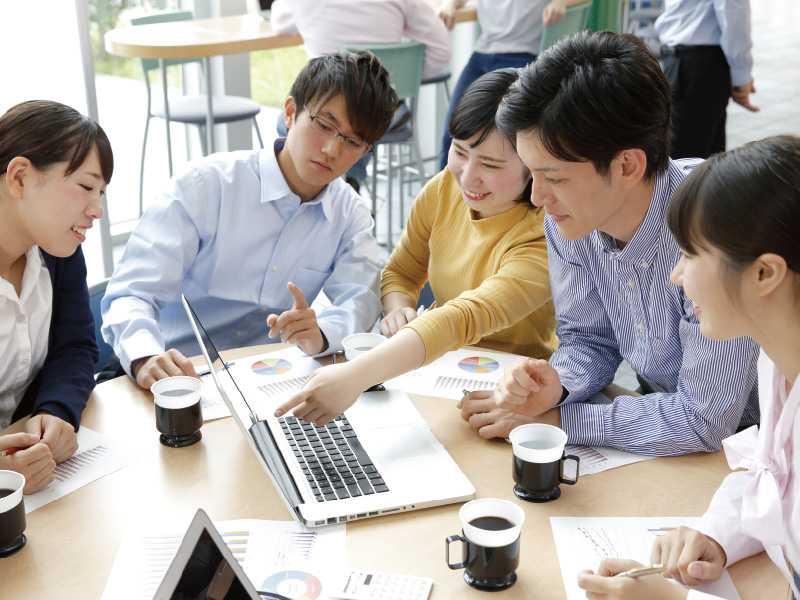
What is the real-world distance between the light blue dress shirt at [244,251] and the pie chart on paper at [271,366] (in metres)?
0.20

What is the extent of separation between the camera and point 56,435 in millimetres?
1401

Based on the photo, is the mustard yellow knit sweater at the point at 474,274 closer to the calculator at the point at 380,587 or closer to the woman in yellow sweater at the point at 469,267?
the woman in yellow sweater at the point at 469,267

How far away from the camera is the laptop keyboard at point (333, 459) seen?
51.2 inches

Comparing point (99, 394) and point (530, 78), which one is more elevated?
point (530, 78)

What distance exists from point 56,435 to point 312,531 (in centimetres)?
49

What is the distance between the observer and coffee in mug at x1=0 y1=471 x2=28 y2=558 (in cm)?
114

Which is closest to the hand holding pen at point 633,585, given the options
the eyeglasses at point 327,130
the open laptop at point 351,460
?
the open laptop at point 351,460

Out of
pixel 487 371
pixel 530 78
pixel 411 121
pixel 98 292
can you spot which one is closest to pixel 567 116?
pixel 530 78

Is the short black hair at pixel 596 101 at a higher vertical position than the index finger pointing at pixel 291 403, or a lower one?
higher

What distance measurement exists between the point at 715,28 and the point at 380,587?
3.64 m

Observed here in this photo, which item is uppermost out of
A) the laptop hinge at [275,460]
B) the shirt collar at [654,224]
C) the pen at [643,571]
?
the shirt collar at [654,224]

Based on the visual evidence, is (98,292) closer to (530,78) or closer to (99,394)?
(99,394)

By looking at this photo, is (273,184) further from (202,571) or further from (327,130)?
(202,571)

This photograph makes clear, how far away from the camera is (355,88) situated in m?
2.00
